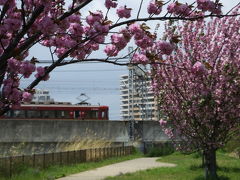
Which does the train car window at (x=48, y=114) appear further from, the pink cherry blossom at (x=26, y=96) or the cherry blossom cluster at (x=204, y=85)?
the pink cherry blossom at (x=26, y=96)

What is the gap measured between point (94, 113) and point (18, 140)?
14.1 meters

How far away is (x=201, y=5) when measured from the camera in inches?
224

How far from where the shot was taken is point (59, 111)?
3959cm

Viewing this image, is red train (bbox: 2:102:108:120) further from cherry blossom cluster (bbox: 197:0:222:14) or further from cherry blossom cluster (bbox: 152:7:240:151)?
cherry blossom cluster (bbox: 197:0:222:14)

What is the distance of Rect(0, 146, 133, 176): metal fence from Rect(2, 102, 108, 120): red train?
12.2 metres

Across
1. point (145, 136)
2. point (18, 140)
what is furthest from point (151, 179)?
point (145, 136)

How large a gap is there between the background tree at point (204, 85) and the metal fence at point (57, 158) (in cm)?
609

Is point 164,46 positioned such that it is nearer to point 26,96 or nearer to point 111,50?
point 111,50

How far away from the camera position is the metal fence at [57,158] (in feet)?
51.9

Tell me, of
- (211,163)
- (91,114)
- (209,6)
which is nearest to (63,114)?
(91,114)

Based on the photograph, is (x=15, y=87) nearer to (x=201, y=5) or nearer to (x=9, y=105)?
(x=9, y=105)

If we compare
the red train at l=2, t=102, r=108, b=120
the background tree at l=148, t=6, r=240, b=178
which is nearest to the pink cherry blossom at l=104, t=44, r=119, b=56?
the background tree at l=148, t=6, r=240, b=178

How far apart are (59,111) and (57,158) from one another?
1997 centimetres

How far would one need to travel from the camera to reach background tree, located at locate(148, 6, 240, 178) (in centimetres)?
1252
